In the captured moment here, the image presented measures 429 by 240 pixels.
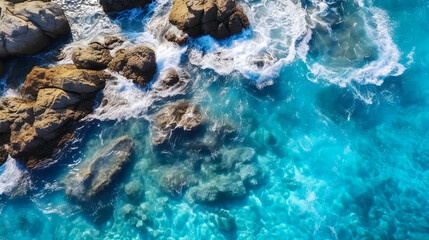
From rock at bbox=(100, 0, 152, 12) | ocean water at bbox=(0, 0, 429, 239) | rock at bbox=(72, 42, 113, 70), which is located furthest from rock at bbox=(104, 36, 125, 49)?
rock at bbox=(100, 0, 152, 12)

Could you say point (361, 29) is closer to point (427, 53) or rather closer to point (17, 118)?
point (427, 53)

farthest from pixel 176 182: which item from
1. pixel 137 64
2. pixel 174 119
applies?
pixel 137 64

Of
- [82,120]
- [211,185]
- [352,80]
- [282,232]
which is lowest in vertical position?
[282,232]

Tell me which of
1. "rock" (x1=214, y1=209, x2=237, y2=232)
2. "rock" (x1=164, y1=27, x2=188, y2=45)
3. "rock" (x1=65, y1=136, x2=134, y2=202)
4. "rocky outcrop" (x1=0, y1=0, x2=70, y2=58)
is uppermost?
"rocky outcrop" (x1=0, y1=0, x2=70, y2=58)

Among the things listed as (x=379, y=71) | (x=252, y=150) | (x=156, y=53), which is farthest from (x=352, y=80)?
(x=156, y=53)

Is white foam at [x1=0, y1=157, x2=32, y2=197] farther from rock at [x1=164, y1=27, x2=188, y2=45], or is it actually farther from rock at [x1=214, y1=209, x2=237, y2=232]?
rock at [x1=164, y1=27, x2=188, y2=45]
